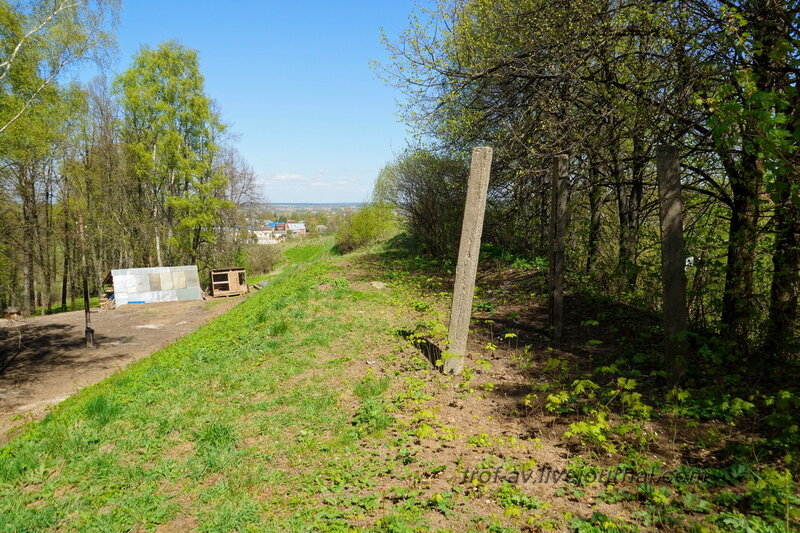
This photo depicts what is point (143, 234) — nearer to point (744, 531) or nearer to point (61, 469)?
point (61, 469)

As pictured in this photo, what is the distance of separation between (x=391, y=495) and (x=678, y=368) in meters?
3.23

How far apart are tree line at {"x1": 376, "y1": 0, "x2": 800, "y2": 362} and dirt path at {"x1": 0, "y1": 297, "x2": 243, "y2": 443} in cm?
1012

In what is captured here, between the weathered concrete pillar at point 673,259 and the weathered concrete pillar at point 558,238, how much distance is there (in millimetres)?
1793

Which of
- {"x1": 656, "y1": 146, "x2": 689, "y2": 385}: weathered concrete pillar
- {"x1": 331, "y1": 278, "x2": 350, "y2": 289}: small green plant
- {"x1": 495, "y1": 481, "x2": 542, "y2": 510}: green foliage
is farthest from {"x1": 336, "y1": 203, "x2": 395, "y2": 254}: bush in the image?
{"x1": 495, "y1": 481, "x2": 542, "y2": 510}: green foliage

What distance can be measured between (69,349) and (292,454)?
502 inches

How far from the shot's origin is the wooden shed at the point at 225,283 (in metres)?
23.3

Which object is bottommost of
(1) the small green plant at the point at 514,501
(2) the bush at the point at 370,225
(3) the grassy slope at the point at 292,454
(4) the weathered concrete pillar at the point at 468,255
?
(3) the grassy slope at the point at 292,454

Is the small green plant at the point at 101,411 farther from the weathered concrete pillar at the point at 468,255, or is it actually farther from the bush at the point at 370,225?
the bush at the point at 370,225

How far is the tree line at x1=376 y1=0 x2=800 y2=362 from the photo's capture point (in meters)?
4.20

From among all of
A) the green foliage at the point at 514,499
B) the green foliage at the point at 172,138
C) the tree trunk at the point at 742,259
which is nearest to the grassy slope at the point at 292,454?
the green foliage at the point at 514,499

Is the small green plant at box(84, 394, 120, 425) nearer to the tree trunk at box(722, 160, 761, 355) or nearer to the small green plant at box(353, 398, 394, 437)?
the small green plant at box(353, 398, 394, 437)

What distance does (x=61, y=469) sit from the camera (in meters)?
4.40

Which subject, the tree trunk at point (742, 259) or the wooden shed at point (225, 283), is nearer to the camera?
the tree trunk at point (742, 259)

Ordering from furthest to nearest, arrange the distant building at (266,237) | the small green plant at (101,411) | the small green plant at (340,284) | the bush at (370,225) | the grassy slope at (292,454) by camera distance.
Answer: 1. the distant building at (266,237)
2. the bush at (370,225)
3. the small green plant at (340,284)
4. the small green plant at (101,411)
5. the grassy slope at (292,454)
